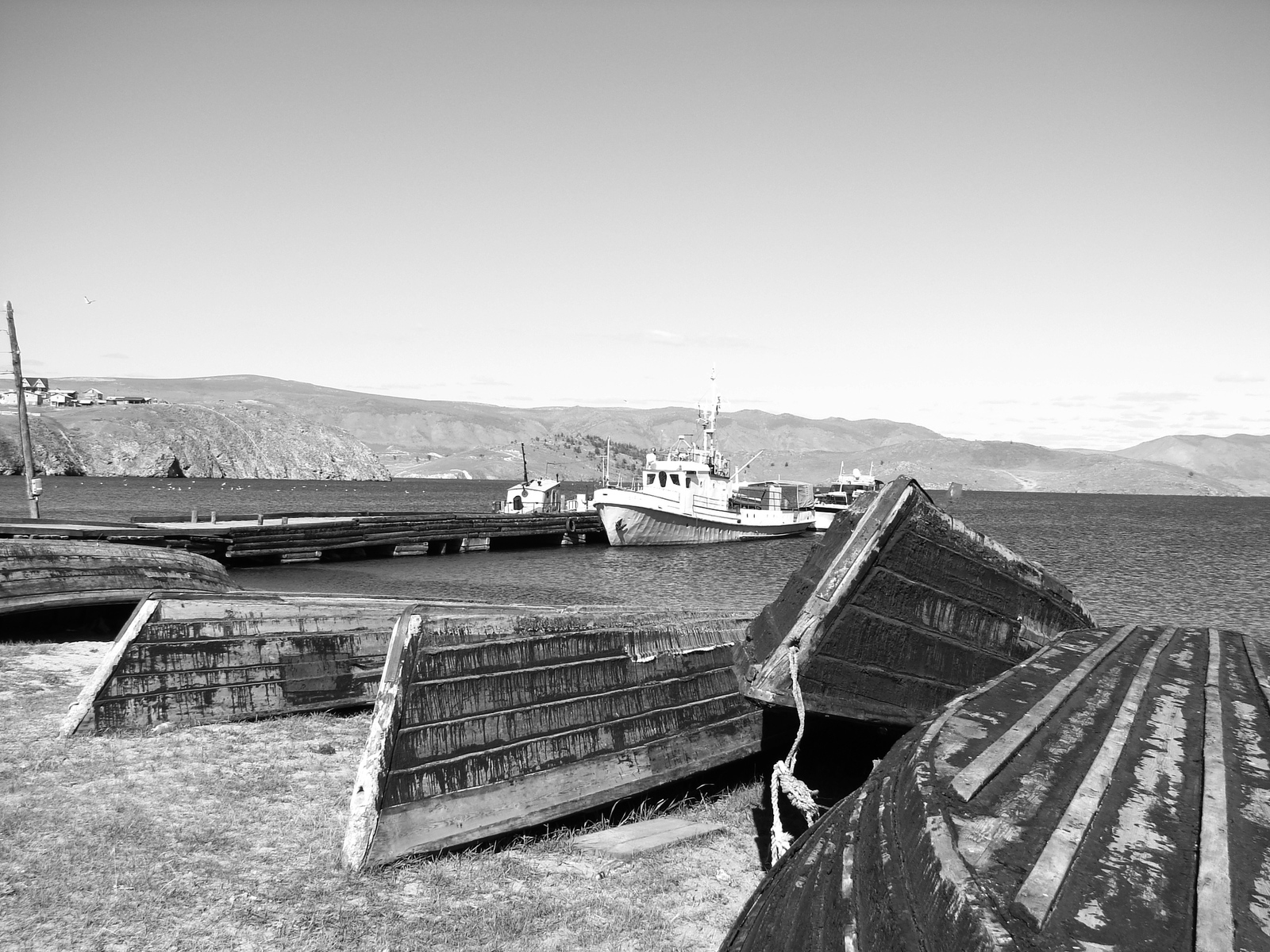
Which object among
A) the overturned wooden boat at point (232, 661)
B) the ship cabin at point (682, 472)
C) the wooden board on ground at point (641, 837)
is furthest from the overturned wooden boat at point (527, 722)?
the ship cabin at point (682, 472)

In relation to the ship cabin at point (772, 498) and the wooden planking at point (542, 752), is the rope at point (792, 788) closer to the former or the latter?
the wooden planking at point (542, 752)

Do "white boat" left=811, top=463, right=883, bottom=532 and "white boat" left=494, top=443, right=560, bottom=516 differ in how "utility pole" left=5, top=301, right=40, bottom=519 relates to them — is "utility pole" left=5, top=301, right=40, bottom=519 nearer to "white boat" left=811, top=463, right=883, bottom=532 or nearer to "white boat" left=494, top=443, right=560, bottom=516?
"white boat" left=494, top=443, right=560, bottom=516

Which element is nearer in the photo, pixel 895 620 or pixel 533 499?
pixel 895 620

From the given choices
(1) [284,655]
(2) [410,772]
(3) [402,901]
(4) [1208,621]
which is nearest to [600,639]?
(2) [410,772]

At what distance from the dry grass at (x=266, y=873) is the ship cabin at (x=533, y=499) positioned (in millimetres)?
47587

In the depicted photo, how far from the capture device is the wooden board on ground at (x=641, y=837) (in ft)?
23.9

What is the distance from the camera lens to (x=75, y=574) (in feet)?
48.9

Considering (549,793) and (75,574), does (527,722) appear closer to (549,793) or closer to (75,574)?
(549,793)

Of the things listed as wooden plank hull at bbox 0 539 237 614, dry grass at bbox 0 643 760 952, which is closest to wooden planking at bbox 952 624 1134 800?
dry grass at bbox 0 643 760 952

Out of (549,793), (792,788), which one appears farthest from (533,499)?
(792,788)

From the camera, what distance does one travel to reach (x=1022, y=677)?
676 cm

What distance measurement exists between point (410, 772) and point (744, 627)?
14.8 feet

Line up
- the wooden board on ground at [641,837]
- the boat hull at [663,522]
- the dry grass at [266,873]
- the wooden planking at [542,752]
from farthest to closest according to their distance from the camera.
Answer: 1. the boat hull at [663,522]
2. the wooden board on ground at [641,837]
3. the wooden planking at [542,752]
4. the dry grass at [266,873]

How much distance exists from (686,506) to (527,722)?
133ft
